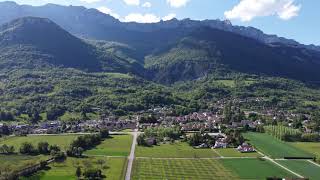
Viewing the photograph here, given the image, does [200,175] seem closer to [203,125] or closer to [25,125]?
[203,125]

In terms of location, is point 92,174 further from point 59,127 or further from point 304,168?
point 59,127

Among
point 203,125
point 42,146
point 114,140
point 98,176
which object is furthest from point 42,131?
point 98,176

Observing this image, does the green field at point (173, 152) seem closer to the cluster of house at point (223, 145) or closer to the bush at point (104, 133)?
the cluster of house at point (223, 145)

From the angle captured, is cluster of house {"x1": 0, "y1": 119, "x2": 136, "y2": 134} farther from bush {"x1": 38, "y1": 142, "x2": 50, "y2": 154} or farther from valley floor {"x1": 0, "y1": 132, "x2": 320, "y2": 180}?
bush {"x1": 38, "y1": 142, "x2": 50, "y2": 154}

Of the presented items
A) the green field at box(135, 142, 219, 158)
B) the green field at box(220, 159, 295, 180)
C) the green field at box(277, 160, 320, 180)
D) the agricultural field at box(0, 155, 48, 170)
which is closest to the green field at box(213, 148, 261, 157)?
the green field at box(135, 142, 219, 158)

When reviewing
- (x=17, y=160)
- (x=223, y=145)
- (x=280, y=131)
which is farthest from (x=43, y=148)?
(x=280, y=131)

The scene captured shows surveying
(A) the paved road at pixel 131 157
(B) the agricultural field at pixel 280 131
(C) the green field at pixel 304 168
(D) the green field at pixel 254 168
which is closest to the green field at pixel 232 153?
(D) the green field at pixel 254 168
